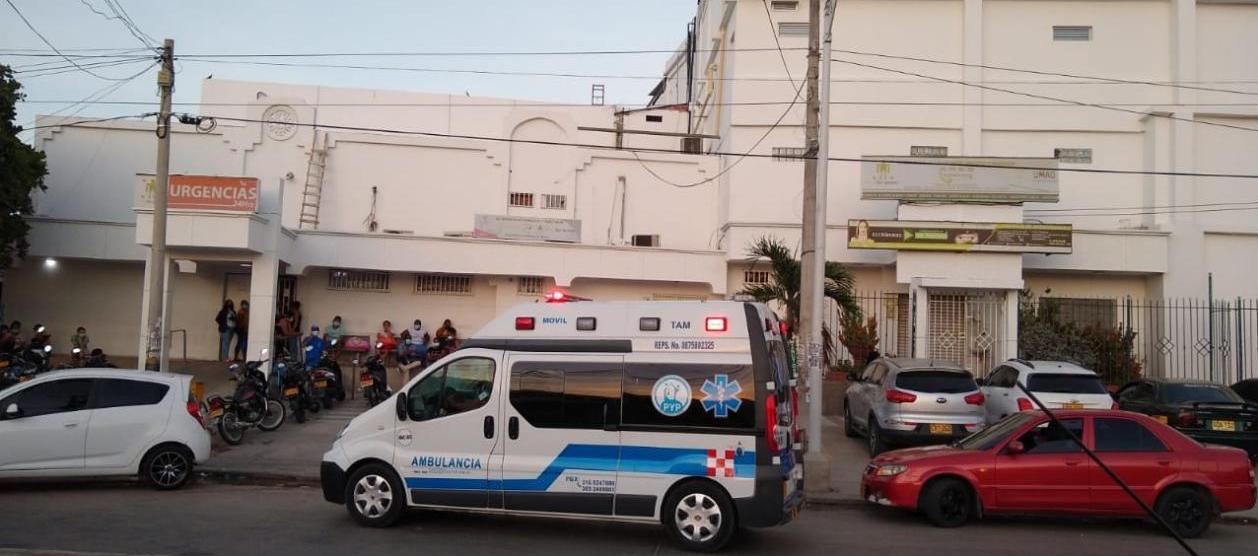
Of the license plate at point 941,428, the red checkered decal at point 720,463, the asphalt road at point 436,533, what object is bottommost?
the asphalt road at point 436,533

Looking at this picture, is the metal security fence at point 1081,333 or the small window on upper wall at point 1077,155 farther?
the small window on upper wall at point 1077,155

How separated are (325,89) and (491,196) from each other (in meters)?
8.29

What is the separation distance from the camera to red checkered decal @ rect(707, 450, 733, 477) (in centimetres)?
Result: 820

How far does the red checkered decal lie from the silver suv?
602 cm

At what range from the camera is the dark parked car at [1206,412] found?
1394 cm

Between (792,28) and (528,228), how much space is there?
907cm

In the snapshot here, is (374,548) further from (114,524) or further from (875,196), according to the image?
(875,196)

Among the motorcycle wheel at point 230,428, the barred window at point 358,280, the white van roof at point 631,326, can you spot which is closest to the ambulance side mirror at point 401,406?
the white van roof at point 631,326

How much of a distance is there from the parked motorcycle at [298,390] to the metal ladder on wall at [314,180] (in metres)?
8.01

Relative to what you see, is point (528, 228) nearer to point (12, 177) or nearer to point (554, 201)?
point (554, 201)

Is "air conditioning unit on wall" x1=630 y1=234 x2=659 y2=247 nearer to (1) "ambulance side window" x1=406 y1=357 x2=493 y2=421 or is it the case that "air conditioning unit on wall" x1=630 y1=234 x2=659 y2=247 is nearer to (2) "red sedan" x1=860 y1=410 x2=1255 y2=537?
(2) "red sedan" x1=860 y1=410 x2=1255 y2=537

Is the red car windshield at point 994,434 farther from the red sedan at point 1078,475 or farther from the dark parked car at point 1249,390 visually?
the dark parked car at point 1249,390

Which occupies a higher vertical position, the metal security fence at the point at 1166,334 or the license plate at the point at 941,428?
the metal security fence at the point at 1166,334

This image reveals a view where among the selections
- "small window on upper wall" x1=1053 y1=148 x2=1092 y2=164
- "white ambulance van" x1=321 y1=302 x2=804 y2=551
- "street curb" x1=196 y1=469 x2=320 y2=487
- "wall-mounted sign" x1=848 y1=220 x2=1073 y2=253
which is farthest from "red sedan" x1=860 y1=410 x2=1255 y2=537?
"small window on upper wall" x1=1053 y1=148 x2=1092 y2=164
